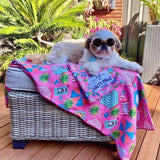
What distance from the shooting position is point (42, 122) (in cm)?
134

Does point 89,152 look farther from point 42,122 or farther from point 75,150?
point 42,122

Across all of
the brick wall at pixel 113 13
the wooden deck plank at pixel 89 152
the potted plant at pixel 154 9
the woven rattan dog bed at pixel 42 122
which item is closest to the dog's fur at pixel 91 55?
the woven rattan dog bed at pixel 42 122

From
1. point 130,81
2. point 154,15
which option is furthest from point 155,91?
point 130,81

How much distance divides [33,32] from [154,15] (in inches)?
81.6

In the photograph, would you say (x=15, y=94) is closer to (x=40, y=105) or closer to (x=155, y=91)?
(x=40, y=105)

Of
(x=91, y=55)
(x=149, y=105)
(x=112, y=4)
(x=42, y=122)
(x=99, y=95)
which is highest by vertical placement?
(x=112, y=4)

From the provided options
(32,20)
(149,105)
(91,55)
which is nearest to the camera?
(91,55)

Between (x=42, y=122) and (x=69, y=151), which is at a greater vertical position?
(x=42, y=122)

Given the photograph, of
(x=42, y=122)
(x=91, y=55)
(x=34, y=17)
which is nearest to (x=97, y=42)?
(x=91, y=55)

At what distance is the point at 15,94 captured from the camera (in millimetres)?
1287

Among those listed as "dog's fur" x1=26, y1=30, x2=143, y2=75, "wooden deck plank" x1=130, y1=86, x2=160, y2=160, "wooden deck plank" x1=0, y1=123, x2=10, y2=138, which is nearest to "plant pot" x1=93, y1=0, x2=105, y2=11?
"wooden deck plank" x1=130, y1=86, x2=160, y2=160

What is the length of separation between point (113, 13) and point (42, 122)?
10.3 ft

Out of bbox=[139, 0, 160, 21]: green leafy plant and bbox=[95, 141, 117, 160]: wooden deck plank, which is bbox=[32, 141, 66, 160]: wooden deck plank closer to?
bbox=[95, 141, 117, 160]: wooden deck plank

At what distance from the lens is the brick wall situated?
12.2ft
